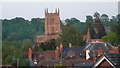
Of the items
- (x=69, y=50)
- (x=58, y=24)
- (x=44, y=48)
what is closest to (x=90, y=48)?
(x=69, y=50)

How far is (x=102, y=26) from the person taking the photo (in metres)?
26.6

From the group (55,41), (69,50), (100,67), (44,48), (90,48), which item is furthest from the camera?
(55,41)

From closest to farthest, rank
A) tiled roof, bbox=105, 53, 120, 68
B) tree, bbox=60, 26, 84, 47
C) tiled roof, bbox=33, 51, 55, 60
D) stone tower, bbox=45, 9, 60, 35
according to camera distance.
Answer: tiled roof, bbox=105, 53, 120, 68 < tiled roof, bbox=33, 51, 55, 60 < tree, bbox=60, 26, 84, 47 < stone tower, bbox=45, 9, 60, 35

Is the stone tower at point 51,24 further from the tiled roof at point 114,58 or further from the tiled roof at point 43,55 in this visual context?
the tiled roof at point 114,58

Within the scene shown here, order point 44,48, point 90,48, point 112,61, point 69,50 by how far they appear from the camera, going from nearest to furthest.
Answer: point 112,61, point 90,48, point 69,50, point 44,48

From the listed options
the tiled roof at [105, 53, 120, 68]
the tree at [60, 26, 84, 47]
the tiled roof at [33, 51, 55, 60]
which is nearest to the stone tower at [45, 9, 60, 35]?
the tree at [60, 26, 84, 47]

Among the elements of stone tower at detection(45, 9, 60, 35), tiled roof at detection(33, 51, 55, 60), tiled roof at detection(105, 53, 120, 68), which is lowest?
tiled roof at detection(33, 51, 55, 60)

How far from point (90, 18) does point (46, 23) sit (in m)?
3.76

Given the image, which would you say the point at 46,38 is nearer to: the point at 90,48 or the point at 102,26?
the point at 102,26

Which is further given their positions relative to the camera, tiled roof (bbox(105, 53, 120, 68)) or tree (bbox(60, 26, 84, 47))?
tree (bbox(60, 26, 84, 47))

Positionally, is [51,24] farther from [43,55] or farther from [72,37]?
[43,55]

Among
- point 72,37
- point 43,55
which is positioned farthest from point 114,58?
point 72,37

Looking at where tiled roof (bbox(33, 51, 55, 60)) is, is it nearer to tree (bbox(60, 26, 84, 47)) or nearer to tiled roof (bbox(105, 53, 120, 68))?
tree (bbox(60, 26, 84, 47))

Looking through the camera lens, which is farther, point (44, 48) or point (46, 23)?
point (46, 23)
